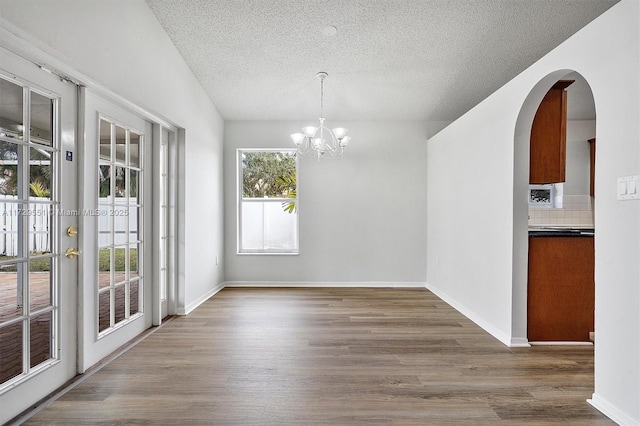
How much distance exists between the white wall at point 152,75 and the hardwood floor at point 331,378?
1.12 meters

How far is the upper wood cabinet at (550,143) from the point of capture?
319cm

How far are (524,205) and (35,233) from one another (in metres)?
3.58

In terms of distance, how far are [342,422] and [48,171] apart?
2323 mm

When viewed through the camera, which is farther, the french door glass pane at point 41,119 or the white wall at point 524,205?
the french door glass pane at point 41,119

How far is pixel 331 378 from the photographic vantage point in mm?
2467

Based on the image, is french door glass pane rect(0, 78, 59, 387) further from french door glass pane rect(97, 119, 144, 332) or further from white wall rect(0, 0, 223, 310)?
french door glass pane rect(97, 119, 144, 332)

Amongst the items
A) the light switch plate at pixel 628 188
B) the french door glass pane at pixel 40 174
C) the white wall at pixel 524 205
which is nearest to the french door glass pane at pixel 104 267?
the french door glass pane at pixel 40 174

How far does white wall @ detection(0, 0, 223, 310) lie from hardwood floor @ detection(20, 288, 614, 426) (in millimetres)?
1122

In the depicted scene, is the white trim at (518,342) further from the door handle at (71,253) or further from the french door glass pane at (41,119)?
the french door glass pane at (41,119)

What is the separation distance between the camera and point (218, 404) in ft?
7.01

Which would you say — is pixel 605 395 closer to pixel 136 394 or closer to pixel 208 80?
pixel 136 394

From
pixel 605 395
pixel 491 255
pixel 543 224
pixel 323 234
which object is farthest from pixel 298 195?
pixel 605 395

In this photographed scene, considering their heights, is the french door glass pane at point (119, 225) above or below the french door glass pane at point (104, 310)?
above

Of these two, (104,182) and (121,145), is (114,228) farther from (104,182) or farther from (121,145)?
(121,145)
